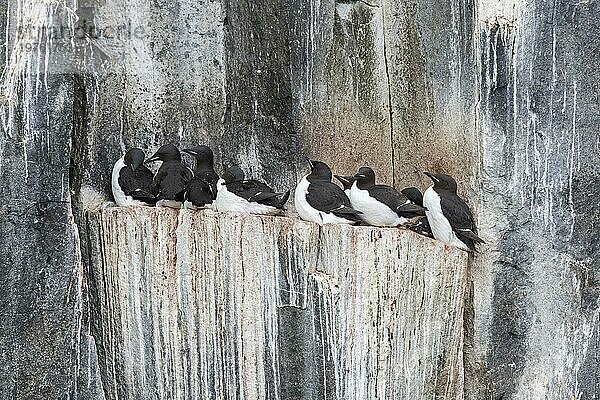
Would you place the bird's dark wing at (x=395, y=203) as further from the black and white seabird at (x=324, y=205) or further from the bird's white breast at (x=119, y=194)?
the bird's white breast at (x=119, y=194)

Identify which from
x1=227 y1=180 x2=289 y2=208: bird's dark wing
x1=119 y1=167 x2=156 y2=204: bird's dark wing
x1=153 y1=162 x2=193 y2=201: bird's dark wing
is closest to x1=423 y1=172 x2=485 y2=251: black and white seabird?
x1=227 y1=180 x2=289 y2=208: bird's dark wing

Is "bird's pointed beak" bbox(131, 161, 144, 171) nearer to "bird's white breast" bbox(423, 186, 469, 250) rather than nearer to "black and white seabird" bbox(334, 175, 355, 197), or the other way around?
"black and white seabird" bbox(334, 175, 355, 197)

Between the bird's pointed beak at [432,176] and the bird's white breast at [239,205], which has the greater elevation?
the bird's pointed beak at [432,176]

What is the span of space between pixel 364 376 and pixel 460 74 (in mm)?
2251

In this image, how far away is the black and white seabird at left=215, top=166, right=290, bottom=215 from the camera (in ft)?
30.2

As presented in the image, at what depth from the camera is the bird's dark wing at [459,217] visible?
8.65 metres

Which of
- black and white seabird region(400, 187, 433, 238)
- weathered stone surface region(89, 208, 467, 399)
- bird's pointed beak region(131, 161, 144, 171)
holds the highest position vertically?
bird's pointed beak region(131, 161, 144, 171)

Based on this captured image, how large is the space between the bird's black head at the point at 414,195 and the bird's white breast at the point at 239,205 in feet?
3.11

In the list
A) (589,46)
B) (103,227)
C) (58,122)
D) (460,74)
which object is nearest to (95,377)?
(103,227)

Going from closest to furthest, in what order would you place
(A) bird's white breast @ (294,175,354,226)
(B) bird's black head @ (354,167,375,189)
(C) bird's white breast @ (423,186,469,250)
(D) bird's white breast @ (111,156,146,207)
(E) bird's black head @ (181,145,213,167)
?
(C) bird's white breast @ (423,186,469,250), (A) bird's white breast @ (294,175,354,226), (B) bird's black head @ (354,167,375,189), (D) bird's white breast @ (111,156,146,207), (E) bird's black head @ (181,145,213,167)

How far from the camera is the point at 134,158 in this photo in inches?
384

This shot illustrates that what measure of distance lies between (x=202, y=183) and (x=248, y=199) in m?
0.47

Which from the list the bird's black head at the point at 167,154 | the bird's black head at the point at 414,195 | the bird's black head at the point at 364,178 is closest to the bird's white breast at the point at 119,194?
the bird's black head at the point at 167,154

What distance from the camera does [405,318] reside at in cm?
864
